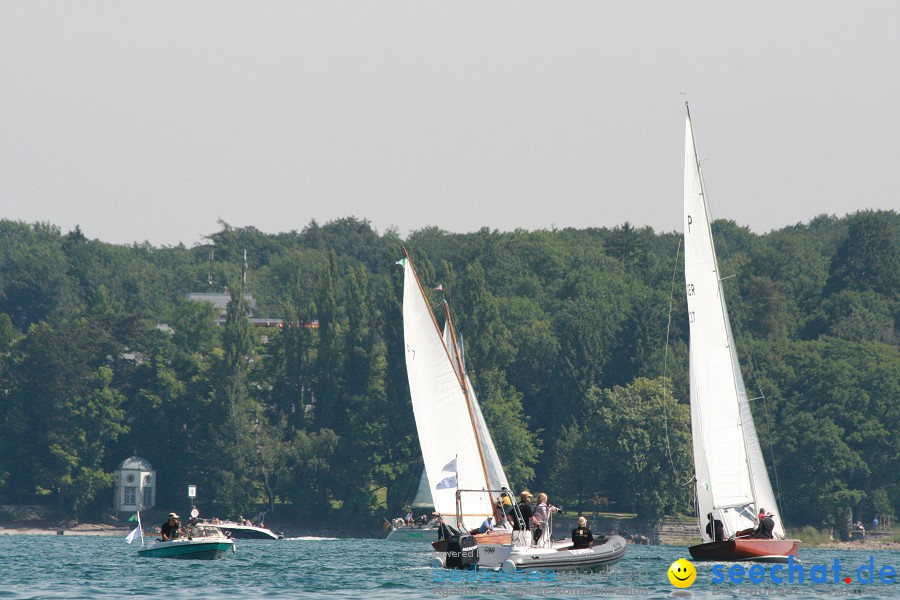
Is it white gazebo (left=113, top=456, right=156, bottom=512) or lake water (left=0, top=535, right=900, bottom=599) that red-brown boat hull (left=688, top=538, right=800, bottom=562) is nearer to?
lake water (left=0, top=535, right=900, bottom=599)

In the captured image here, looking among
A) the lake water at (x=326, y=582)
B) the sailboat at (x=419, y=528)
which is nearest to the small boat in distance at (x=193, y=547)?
the lake water at (x=326, y=582)

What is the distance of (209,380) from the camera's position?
365ft

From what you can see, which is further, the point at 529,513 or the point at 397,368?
the point at 397,368

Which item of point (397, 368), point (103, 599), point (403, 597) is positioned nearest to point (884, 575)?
point (403, 597)

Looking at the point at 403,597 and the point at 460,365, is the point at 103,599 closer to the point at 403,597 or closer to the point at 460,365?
the point at 403,597

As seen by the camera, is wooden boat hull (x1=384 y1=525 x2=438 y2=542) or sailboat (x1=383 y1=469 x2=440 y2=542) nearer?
sailboat (x1=383 y1=469 x2=440 y2=542)

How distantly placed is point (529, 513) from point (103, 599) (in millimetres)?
11288

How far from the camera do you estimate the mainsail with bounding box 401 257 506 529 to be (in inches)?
2119

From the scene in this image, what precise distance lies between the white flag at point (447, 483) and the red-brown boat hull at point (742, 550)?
9.57 m

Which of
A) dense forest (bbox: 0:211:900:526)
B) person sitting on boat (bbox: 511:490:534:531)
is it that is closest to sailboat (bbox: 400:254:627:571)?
person sitting on boat (bbox: 511:490:534:531)

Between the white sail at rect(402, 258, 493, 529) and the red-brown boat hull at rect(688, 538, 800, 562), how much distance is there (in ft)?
31.7

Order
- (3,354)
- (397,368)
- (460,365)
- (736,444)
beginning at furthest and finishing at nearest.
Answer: (3,354)
(397,368)
(460,365)
(736,444)

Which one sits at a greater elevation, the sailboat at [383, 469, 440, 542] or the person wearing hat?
the sailboat at [383, 469, 440, 542]

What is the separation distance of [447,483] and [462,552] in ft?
40.7
